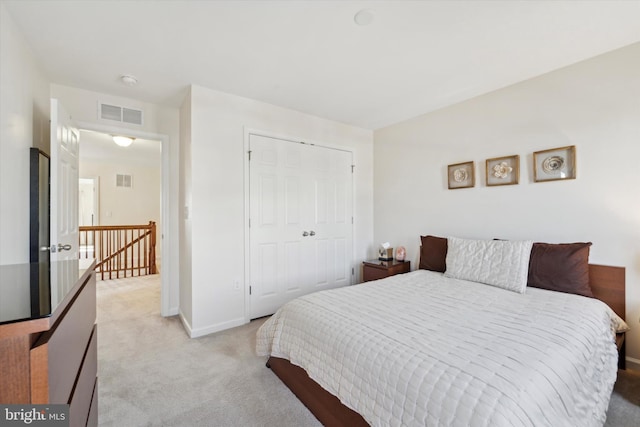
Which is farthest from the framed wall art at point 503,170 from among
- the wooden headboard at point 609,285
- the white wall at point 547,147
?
the wooden headboard at point 609,285

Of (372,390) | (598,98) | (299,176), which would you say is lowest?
(372,390)

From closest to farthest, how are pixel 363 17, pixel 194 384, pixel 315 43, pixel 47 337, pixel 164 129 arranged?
pixel 47 337
pixel 363 17
pixel 194 384
pixel 315 43
pixel 164 129

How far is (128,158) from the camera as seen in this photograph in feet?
19.9

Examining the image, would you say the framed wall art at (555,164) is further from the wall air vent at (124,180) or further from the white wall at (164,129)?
the wall air vent at (124,180)

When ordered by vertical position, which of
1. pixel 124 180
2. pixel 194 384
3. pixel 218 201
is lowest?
pixel 194 384

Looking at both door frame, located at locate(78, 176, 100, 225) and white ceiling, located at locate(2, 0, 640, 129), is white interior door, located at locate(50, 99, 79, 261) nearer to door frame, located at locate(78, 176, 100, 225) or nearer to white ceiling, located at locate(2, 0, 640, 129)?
white ceiling, located at locate(2, 0, 640, 129)

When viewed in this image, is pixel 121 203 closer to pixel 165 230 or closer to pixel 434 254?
pixel 165 230

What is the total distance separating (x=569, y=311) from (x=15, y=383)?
2.46m

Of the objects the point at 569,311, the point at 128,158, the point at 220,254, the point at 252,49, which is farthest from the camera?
the point at 128,158

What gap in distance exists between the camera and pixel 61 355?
746 mm

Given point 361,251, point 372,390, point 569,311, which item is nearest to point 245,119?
point 361,251

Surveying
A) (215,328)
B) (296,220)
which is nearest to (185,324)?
(215,328)

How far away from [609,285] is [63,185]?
4386mm

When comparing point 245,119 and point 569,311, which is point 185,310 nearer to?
point 245,119
